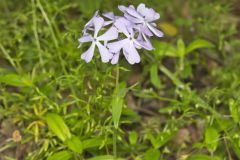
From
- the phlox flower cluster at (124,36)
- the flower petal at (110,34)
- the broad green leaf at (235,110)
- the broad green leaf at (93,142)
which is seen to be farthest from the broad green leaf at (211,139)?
the flower petal at (110,34)

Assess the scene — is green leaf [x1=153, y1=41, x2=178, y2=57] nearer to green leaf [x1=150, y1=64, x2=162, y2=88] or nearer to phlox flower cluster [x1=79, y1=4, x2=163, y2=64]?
green leaf [x1=150, y1=64, x2=162, y2=88]

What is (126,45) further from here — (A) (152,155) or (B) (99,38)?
(A) (152,155)

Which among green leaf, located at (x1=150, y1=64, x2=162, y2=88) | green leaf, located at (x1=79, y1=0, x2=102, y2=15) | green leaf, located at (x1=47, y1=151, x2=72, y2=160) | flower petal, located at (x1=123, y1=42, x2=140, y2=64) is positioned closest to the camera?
flower petal, located at (x1=123, y1=42, x2=140, y2=64)

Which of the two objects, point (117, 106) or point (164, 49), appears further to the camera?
point (164, 49)

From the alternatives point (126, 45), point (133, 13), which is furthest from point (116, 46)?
point (133, 13)

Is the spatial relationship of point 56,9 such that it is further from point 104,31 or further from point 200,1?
point 200,1

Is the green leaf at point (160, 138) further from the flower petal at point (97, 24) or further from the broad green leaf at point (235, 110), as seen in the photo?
the flower petal at point (97, 24)

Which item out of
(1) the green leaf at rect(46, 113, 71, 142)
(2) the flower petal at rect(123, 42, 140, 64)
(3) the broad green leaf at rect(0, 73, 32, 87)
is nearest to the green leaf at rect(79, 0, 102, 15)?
(3) the broad green leaf at rect(0, 73, 32, 87)
